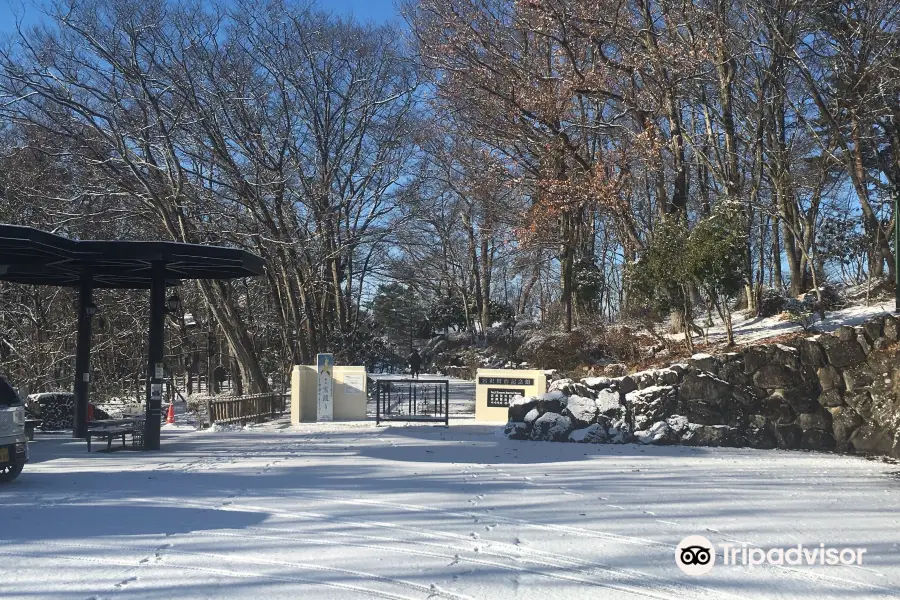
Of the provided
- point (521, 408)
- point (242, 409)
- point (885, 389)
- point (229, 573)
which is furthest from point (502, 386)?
point (229, 573)

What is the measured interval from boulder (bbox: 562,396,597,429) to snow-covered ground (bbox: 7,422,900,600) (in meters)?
1.80

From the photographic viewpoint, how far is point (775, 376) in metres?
14.2

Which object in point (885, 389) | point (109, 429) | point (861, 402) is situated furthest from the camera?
point (109, 429)

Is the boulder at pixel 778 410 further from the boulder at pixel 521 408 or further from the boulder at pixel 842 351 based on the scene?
the boulder at pixel 521 408

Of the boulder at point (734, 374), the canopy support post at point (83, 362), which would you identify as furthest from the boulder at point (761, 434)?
the canopy support post at point (83, 362)

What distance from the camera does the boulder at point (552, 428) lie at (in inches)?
601

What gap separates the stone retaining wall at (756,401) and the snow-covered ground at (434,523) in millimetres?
894

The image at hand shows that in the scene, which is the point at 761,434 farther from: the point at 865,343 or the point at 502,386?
the point at 502,386

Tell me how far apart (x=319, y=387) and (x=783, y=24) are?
14.1 metres

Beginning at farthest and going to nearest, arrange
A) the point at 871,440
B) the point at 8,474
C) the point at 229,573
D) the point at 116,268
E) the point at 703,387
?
the point at 116,268 → the point at 703,387 → the point at 871,440 → the point at 8,474 → the point at 229,573

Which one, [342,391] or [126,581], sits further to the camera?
[342,391]

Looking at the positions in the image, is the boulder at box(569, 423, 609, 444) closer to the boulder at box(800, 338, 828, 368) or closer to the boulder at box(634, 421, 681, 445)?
the boulder at box(634, 421, 681, 445)

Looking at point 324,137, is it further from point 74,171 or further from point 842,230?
point 842,230

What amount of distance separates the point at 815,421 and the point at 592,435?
12.6 ft
